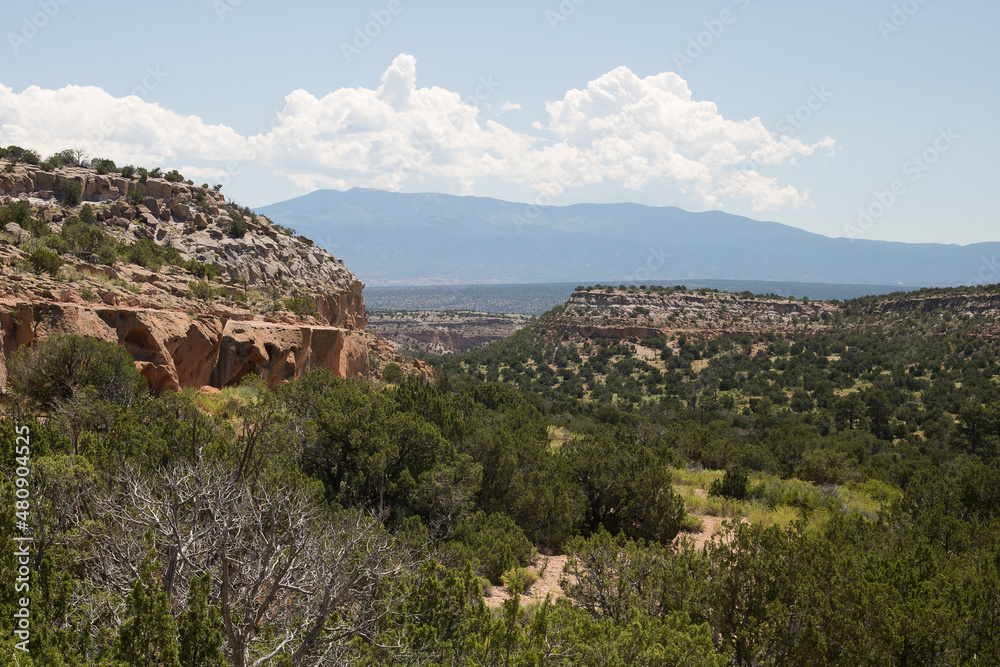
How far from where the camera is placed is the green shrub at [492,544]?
11008 millimetres

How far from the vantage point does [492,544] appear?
37.3 feet

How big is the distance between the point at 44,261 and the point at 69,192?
51.8 feet

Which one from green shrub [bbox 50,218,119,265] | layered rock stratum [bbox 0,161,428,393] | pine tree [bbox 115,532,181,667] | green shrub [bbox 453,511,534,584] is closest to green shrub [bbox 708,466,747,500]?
green shrub [bbox 453,511,534,584]

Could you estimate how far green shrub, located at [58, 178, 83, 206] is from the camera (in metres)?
30.1

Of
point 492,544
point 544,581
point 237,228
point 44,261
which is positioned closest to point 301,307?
point 237,228

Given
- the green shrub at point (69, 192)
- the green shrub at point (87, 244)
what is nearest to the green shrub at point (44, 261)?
the green shrub at point (87, 244)

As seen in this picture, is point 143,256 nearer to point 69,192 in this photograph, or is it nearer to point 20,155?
point 69,192

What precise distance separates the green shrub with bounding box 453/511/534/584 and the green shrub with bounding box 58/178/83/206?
1131 inches

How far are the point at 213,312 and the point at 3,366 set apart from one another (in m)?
8.27

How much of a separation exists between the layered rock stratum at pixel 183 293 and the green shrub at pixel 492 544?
9.94 m

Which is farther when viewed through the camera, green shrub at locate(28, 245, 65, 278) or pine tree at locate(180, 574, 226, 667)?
green shrub at locate(28, 245, 65, 278)

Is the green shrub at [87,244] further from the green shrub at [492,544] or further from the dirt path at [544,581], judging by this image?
the dirt path at [544,581]

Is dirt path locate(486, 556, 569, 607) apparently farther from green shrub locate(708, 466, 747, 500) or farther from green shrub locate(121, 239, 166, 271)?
green shrub locate(121, 239, 166, 271)

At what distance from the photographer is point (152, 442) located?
9.27 m
